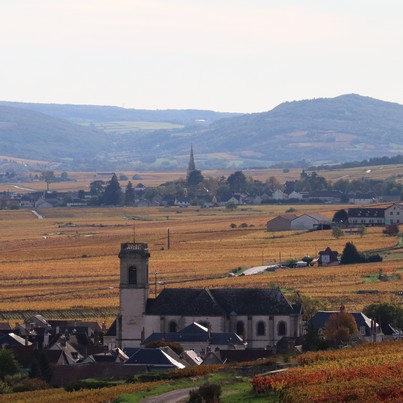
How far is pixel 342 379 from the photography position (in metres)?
37.7

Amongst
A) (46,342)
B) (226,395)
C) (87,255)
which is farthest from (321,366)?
(87,255)

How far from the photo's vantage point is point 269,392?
37250 millimetres

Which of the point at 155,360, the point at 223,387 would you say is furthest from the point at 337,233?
the point at 223,387

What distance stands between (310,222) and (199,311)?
8353 cm

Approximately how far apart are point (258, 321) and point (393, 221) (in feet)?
285

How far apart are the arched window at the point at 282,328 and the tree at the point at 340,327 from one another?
1.87 metres

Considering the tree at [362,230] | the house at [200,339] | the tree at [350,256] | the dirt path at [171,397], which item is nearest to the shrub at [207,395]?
the dirt path at [171,397]

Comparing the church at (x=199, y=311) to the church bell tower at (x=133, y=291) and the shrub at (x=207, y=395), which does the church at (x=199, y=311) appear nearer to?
the church bell tower at (x=133, y=291)

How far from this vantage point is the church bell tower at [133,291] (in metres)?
63.4

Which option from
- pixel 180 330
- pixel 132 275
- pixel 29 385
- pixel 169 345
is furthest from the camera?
pixel 132 275

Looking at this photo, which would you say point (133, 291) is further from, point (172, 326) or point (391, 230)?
point (391, 230)

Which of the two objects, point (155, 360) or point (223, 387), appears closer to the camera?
point (223, 387)

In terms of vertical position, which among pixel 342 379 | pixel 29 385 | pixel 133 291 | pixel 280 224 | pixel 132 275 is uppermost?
pixel 132 275

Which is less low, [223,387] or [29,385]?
[223,387]
